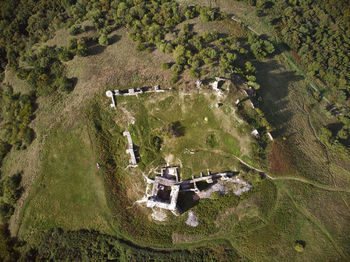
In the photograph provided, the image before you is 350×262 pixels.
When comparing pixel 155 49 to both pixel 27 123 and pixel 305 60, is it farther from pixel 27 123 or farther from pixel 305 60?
pixel 305 60

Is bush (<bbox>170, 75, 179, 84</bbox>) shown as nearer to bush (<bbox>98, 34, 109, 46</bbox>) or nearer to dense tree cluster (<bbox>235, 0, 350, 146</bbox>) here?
bush (<bbox>98, 34, 109, 46</bbox>)

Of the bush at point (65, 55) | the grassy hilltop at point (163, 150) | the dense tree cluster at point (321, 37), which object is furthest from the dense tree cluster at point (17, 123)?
the dense tree cluster at point (321, 37)

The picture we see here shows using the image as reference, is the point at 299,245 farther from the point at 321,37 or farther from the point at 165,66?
the point at 321,37

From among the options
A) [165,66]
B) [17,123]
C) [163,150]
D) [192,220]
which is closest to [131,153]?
[163,150]

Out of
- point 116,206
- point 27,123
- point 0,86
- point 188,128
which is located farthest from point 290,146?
point 0,86

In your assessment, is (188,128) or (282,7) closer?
(188,128)
